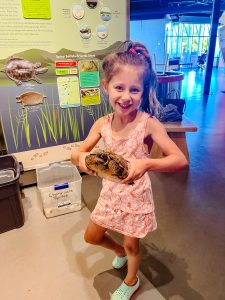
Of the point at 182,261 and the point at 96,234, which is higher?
the point at 96,234

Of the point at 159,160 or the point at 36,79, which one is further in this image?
the point at 36,79

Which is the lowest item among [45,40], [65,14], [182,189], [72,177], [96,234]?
[182,189]

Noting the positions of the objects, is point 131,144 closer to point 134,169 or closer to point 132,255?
point 134,169

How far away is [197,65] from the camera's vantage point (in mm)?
14266

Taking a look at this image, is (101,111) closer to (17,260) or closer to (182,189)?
(182,189)

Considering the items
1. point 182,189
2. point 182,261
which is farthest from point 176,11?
point 182,261

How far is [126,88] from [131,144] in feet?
0.70

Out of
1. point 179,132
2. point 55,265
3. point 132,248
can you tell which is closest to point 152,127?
point 132,248

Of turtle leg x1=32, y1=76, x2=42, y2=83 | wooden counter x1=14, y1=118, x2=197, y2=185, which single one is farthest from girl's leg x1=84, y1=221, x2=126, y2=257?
turtle leg x1=32, y1=76, x2=42, y2=83

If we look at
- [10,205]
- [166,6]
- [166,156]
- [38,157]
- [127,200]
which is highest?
[166,6]

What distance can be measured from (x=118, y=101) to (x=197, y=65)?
1503 centimetres

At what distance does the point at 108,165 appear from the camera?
82 centimetres

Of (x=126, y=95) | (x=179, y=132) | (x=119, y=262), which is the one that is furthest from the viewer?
(x=179, y=132)

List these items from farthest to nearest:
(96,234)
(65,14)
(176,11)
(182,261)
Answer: (176,11)
(65,14)
(182,261)
(96,234)
